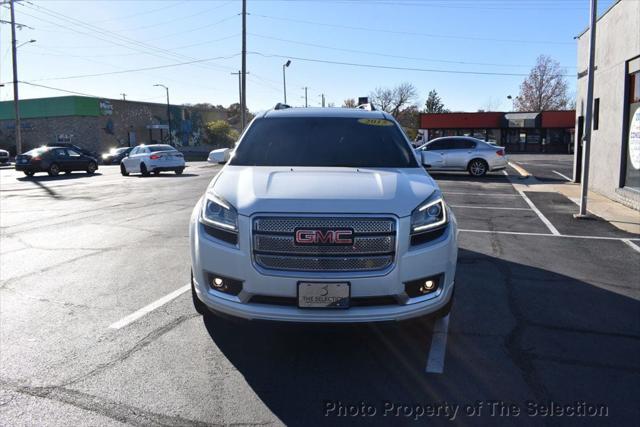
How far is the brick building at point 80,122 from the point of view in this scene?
172 feet

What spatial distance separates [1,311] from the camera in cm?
498

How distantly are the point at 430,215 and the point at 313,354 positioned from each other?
1.37 m

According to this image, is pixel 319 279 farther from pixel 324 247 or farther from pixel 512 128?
pixel 512 128

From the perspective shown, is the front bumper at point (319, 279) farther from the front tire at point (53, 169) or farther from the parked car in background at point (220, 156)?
the front tire at point (53, 169)

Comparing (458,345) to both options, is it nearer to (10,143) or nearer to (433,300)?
(433,300)

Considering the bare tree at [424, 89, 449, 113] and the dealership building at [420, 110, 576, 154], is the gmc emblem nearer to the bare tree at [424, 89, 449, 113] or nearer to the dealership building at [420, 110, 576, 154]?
the dealership building at [420, 110, 576, 154]

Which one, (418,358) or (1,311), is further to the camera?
(1,311)

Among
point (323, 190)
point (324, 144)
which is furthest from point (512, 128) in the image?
point (323, 190)

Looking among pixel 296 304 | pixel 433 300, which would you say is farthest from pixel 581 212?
pixel 296 304

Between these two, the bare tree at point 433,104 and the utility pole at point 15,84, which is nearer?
the utility pole at point 15,84

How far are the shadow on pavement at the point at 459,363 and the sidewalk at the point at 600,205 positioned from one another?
18.4ft

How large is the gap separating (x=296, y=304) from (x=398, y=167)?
5.80 ft

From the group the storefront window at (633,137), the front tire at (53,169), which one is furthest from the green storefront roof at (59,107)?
the storefront window at (633,137)

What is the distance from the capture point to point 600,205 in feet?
41.6
